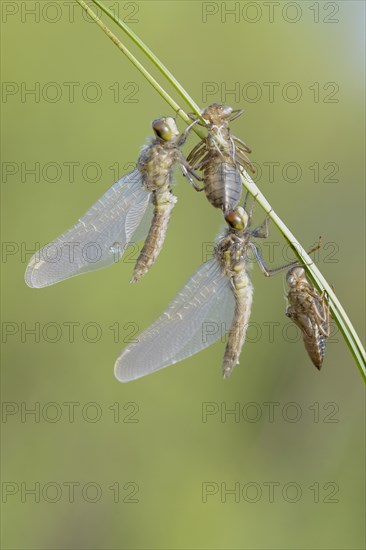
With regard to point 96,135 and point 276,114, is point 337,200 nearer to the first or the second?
point 276,114

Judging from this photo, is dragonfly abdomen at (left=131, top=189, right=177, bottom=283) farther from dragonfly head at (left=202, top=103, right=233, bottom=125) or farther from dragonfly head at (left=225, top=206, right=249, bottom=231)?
dragonfly head at (left=202, top=103, right=233, bottom=125)

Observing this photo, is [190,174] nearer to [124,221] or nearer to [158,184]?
[158,184]

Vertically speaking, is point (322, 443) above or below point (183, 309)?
below

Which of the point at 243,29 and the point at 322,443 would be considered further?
the point at 243,29

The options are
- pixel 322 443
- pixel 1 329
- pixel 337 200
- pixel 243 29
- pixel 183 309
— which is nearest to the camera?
pixel 183 309

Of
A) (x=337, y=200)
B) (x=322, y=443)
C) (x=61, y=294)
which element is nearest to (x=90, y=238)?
(x=61, y=294)

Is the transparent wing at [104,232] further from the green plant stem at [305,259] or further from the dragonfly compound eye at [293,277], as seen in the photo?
the green plant stem at [305,259]

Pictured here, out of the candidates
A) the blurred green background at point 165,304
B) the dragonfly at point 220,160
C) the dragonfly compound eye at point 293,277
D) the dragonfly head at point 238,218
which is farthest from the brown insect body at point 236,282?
the blurred green background at point 165,304
